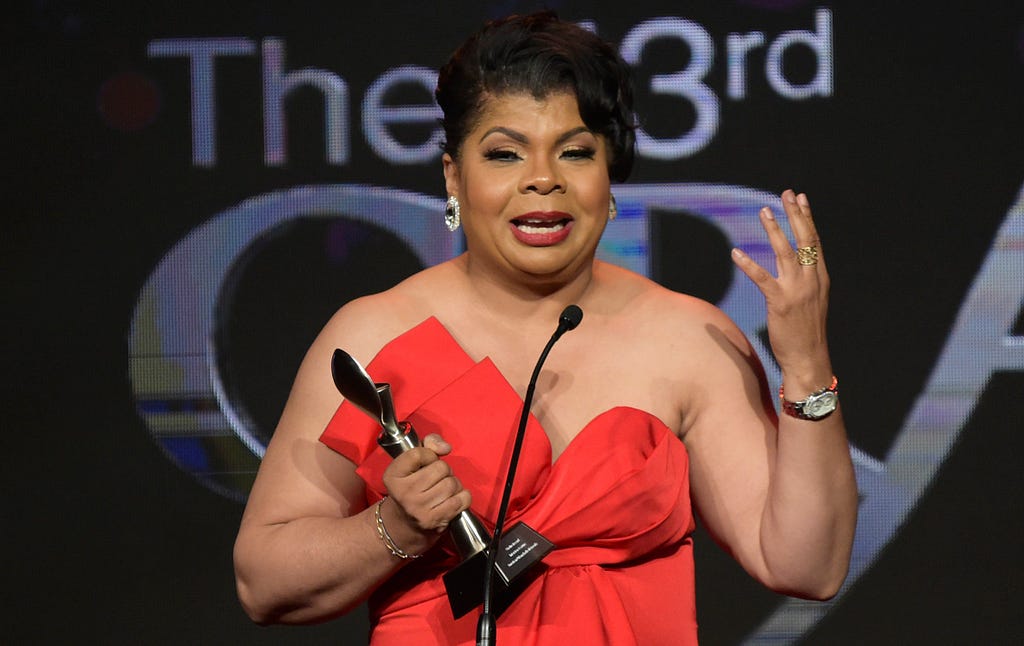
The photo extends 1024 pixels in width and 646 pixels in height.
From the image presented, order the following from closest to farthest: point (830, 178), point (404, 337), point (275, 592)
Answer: point (275, 592) → point (404, 337) → point (830, 178)

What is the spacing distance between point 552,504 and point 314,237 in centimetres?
153

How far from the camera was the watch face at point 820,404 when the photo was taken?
1.68 meters

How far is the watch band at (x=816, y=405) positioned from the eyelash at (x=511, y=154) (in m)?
0.43

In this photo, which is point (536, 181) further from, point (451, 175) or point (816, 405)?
point (816, 405)

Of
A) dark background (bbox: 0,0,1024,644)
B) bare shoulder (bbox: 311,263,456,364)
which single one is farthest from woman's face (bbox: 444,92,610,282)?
dark background (bbox: 0,0,1024,644)

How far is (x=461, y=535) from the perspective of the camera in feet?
5.08

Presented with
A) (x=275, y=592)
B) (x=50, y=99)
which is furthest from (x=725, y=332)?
(x=50, y=99)

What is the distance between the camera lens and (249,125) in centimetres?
309

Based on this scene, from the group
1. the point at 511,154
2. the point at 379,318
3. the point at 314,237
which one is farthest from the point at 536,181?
the point at 314,237

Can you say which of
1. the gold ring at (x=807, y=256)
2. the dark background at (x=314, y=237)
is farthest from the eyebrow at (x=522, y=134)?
the dark background at (x=314, y=237)

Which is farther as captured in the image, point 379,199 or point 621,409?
point 379,199

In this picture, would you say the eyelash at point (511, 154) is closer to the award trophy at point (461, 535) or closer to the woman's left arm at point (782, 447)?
the woman's left arm at point (782, 447)

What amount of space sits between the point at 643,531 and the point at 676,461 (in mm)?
111

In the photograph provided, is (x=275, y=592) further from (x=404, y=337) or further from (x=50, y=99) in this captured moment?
(x=50, y=99)
